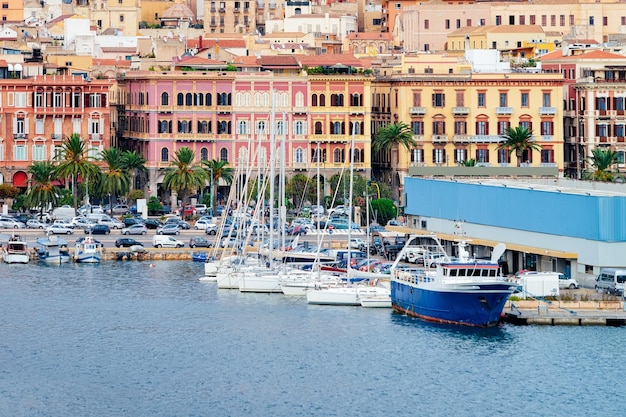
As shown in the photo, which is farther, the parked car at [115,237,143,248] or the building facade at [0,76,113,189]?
the building facade at [0,76,113,189]

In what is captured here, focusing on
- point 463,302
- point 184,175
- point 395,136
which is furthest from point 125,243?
point 463,302

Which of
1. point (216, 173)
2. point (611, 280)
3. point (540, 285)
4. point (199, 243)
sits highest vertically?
point (216, 173)

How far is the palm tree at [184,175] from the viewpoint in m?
134

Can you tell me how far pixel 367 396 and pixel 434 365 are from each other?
5.91m

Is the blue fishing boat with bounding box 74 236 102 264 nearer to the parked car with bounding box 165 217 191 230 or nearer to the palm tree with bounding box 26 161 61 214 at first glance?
→ the parked car with bounding box 165 217 191 230

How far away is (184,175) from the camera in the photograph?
13450 centimetres

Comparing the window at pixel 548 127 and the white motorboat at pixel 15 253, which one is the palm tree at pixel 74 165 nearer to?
the white motorboat at pixel 15 253

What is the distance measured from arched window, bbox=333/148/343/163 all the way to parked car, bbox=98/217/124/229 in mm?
21281

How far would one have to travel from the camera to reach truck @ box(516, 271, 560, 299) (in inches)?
3597

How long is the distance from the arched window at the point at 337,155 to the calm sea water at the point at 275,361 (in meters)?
44.0

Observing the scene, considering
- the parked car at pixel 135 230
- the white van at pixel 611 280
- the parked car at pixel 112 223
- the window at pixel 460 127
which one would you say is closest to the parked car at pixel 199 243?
the parked car at pixel 135 230

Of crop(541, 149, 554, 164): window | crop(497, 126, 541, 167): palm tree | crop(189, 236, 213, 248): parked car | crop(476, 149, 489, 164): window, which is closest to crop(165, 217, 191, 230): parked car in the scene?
crop(189, 236, 213, 248): parked car

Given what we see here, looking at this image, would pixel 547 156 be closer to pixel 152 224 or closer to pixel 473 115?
pixel 473 115

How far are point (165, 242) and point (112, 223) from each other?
940 centimetres
